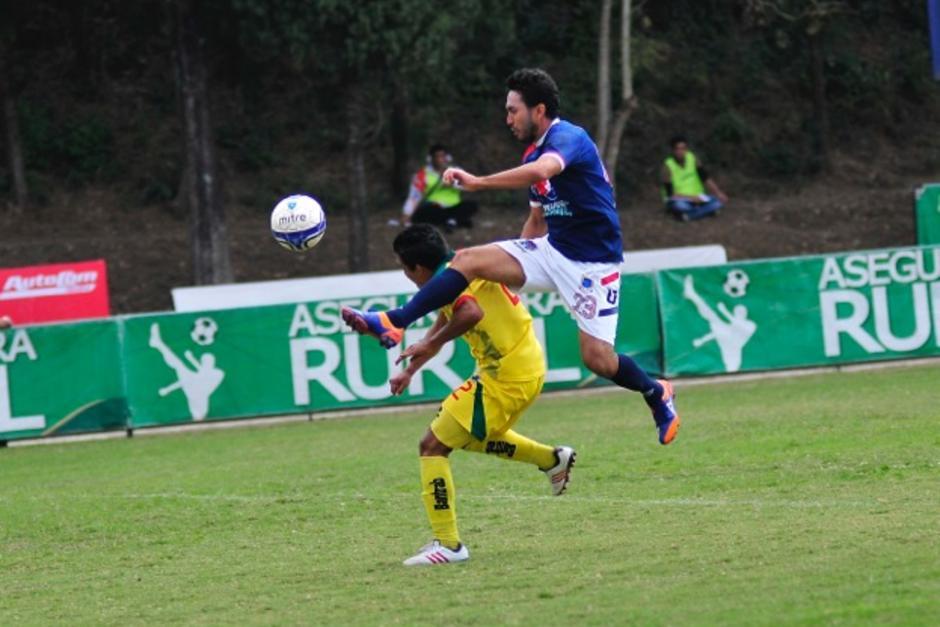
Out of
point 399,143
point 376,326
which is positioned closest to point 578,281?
point 376,326

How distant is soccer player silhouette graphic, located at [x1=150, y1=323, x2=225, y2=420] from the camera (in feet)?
70.1

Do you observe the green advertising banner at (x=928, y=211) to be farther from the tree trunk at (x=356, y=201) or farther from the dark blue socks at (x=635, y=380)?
the dark blue socks at (x=635, y=380)

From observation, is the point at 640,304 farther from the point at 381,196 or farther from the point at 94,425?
the point at 381,196

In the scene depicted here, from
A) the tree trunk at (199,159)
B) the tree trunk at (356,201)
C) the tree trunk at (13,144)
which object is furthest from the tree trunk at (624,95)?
the tree trunk at (13,144)

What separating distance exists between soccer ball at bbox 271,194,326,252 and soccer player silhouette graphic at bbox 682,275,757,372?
11.9m

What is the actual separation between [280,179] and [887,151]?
14.2 meters

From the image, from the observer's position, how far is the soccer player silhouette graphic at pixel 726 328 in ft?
73.2

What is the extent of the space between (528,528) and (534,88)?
9.42 feet

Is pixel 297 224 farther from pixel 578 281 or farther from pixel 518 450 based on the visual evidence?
pixel 518 450

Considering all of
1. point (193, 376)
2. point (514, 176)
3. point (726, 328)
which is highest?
point (514, 176)

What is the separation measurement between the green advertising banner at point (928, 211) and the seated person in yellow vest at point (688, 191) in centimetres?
574

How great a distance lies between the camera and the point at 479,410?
10.0 meters

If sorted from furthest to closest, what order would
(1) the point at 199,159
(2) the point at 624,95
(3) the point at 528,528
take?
(2) the point at 624,95, (1) the point at 199,159, (3) the point at 528,528

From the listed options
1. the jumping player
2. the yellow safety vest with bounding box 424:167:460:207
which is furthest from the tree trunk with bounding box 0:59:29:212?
the jumping player
